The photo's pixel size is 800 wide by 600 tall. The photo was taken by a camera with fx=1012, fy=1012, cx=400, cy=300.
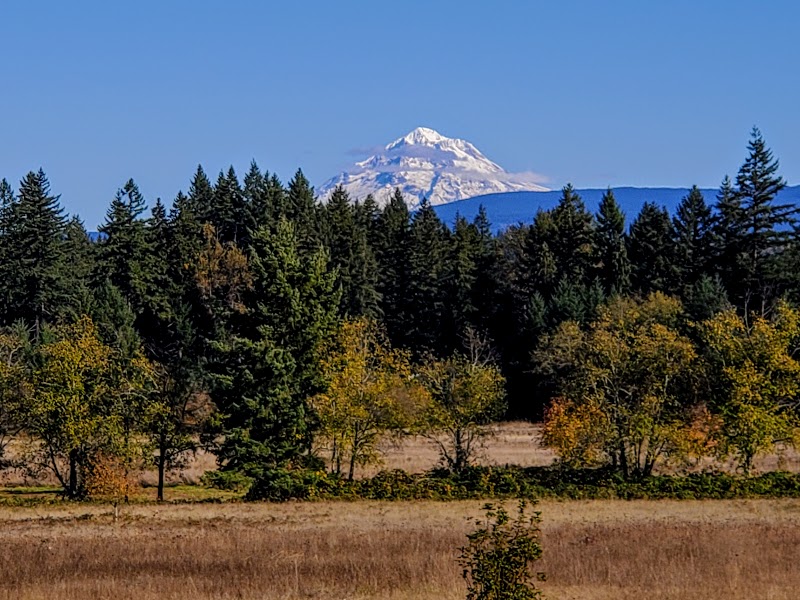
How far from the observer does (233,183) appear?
4259 inches

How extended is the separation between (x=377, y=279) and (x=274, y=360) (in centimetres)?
5244

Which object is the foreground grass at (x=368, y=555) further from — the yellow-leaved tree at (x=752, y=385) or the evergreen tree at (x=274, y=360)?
the evergreen tree at (x=274, y=360)

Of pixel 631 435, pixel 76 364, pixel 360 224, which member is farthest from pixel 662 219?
pixel 76 364

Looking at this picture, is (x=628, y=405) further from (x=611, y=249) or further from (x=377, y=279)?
(x=377, y=279)

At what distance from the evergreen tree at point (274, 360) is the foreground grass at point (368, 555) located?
435 inches

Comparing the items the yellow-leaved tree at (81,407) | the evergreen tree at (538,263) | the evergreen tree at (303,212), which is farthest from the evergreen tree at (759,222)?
the yellow-leaved tree at (81,407)

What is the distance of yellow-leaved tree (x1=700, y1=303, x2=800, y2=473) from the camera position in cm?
4072

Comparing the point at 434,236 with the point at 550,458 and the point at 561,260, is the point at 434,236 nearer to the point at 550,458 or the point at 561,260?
the point at 561,260

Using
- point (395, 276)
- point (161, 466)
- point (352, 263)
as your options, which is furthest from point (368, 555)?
point (395, 276)

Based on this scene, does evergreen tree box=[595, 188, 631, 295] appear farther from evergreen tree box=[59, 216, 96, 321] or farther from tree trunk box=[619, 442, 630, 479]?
tree trunk box=[619, 442, 630, 479]

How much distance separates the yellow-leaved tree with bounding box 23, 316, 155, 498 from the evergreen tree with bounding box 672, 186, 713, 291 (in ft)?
179

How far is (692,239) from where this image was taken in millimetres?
92750

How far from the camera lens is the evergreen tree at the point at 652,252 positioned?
87.5m

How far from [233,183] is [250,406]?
67.3 meters
